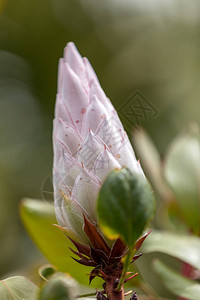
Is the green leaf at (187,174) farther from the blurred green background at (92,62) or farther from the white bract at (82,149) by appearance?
the blurred green background at (92,62)

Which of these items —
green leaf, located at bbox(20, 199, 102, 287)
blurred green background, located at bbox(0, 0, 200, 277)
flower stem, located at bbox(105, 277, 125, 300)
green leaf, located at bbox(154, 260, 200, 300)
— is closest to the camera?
flower stem, located at bbox(105, 277, 125, 300)

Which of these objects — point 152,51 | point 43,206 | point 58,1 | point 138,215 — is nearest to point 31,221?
point 43,206

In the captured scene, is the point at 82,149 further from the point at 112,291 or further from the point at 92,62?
the point at 92,62

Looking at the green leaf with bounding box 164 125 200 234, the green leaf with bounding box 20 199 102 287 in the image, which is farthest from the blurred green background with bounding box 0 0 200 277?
the green leaf with bounding box 20 199 102 287

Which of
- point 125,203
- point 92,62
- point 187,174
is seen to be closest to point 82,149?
point 125,203

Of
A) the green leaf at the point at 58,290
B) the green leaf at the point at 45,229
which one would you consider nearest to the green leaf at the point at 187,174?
the green leaf at the point at 45,229

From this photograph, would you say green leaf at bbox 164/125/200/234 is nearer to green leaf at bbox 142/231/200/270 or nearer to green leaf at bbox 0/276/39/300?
green leaf at bbox 142/231/200/270
